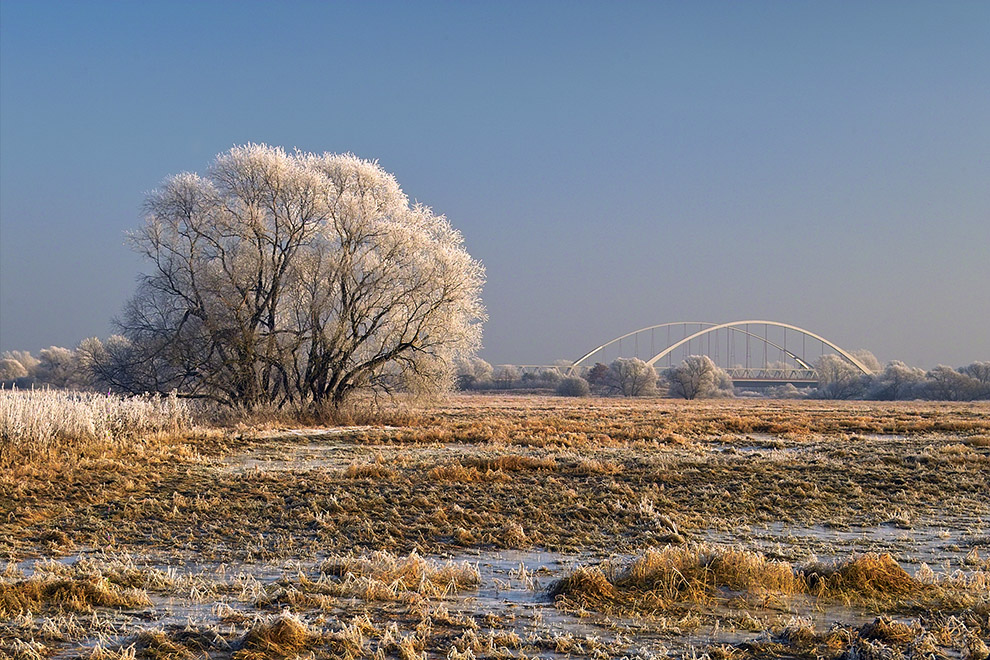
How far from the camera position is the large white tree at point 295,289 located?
29.5 meters

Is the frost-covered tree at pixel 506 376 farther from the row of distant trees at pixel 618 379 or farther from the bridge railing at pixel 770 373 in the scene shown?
the bridge railing at pixel 770 373

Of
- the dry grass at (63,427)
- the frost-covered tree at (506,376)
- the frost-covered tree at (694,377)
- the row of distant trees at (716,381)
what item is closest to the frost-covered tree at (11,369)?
the row of distant trees at (716,381)

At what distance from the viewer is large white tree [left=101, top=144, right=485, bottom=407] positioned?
29.5 meters

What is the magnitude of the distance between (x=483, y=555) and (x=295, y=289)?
23.8m

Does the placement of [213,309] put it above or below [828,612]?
above

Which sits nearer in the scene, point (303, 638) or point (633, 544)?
point (303, 638)

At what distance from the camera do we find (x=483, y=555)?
9.05 meters

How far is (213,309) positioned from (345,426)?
6.06 meters

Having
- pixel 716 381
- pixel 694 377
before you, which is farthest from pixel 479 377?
pixel 694 377

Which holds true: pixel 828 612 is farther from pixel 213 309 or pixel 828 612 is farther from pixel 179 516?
pixel 213 309

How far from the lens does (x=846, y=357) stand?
152 metres

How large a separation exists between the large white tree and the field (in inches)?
454

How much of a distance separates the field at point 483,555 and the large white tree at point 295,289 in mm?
11544

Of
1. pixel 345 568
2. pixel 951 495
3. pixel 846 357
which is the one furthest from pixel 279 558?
pixel 846 357
